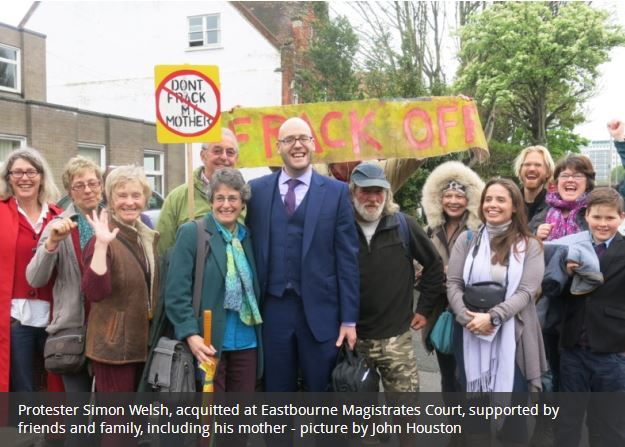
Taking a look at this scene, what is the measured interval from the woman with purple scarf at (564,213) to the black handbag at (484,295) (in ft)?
2.14

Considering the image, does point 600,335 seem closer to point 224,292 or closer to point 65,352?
point 224,292

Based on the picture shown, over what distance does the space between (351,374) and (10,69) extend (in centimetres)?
2057

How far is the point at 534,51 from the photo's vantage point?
70.5 feet

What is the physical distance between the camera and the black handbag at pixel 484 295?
3570mm

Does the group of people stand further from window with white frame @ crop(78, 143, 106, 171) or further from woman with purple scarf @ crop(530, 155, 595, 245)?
window with white frame @ crop(78, 143, 106, 171)

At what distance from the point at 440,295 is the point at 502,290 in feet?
2.09

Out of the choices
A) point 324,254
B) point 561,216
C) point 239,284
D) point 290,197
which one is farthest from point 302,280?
point 561,216

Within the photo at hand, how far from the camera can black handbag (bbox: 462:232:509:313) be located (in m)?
3.57

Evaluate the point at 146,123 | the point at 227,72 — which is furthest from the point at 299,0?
the point at 146,123

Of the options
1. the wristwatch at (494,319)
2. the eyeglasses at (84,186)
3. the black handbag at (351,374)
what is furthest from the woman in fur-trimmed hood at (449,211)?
the eyeglasses at (84,186)

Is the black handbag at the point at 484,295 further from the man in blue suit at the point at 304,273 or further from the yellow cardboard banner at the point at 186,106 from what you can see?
the yellow cardboard banner at the point at 186,106

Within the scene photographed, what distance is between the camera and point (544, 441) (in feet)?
13.4

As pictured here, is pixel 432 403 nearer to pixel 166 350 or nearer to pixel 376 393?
pixel 376 393

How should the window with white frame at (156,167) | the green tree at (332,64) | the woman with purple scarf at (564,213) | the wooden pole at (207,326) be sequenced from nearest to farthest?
the wooden pole at (207,326) → the woman with purple scarf at (564,213) → the green tree at (332,64) → the window with white frame at (156,167)
